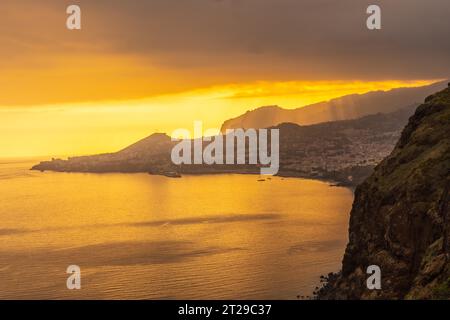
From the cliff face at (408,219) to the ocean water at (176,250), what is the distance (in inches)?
610

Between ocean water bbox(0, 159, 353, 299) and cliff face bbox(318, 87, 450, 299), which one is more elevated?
cliff face bbox(318, 87, 450, 299)

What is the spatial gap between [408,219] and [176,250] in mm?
66774

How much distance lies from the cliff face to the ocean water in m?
15.5

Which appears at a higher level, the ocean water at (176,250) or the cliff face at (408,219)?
the cliff face at (408,219)

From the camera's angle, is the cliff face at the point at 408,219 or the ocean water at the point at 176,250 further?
the ocean water at the point at 176,250

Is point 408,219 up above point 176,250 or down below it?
above

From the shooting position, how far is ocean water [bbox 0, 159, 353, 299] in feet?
259

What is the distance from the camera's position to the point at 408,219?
51.6 metres

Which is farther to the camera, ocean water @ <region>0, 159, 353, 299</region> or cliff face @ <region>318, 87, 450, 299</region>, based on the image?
ocean water @ <region>0, 159, 353, 299</region>

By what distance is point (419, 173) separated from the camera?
175 ft

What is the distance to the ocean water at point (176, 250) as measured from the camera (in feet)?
259

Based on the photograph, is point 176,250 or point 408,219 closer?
point 408,219

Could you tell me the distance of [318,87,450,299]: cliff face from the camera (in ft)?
146
